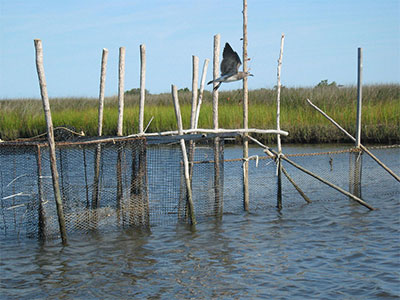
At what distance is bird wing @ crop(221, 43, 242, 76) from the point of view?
7121 millimetres

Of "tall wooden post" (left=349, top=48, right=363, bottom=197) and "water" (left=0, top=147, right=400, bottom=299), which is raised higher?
"tall wooden post" (left=349, top=48, right=363, bottom=197)

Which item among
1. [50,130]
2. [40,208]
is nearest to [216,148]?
[50,130]

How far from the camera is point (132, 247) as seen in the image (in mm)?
7035

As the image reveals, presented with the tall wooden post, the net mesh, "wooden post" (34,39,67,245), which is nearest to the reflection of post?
the net mesh

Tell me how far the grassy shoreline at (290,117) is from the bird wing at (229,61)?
9.70 meters

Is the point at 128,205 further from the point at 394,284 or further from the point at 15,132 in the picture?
the point at 15,132

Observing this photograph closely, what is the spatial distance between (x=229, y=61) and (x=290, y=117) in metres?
10.9

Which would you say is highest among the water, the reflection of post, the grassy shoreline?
the grassy shoreline

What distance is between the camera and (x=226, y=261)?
6.46 metres

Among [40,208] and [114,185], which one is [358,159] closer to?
[114,185]

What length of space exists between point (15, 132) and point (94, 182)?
11.9 m

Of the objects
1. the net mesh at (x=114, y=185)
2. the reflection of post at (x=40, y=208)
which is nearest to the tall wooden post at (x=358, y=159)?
the net mesh at (x=114, y=185)

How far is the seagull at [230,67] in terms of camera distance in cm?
713

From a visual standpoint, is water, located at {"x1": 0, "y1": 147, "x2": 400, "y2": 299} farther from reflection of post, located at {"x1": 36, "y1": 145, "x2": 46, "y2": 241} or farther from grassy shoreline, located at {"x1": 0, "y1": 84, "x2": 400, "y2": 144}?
grassy shoreline, located at {"x1": 0, "y1": 84, "x2": 400, "y2": 144}
